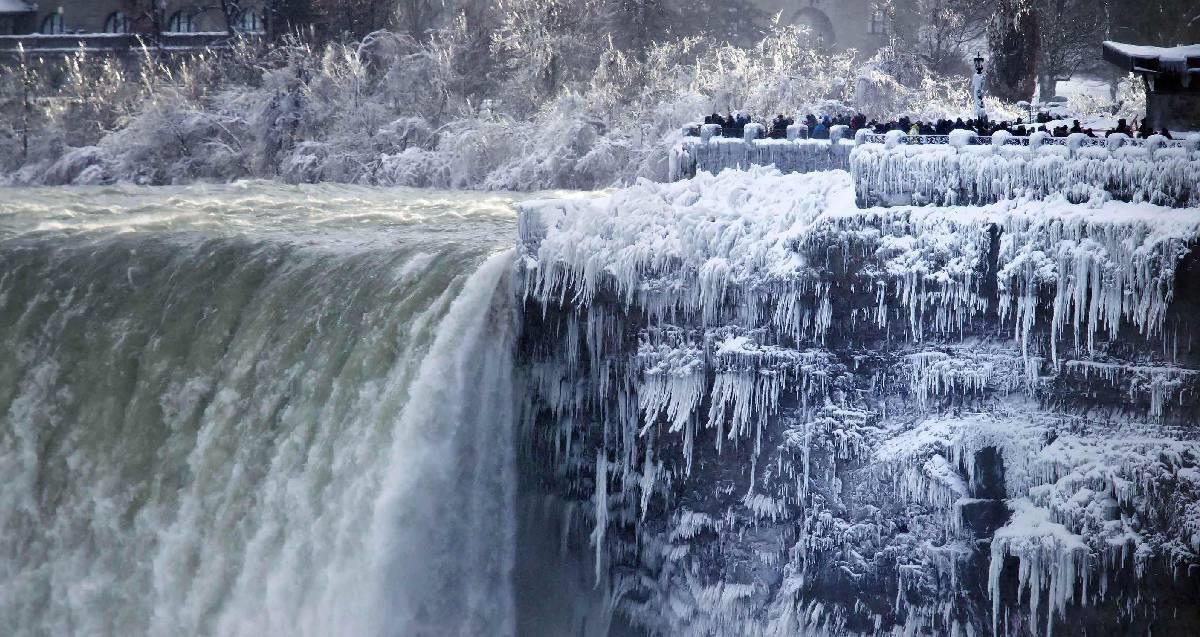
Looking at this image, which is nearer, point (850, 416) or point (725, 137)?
point (850, 416)

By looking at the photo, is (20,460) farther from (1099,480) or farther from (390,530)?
(1099,480)

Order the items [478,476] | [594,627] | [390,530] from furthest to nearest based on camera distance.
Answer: [594,627], [478,476], [390,530]

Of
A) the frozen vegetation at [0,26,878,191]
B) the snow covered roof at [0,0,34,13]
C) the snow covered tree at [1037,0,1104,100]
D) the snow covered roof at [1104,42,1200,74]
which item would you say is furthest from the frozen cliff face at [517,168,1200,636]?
the snow covered roof at [0,0,34,13]

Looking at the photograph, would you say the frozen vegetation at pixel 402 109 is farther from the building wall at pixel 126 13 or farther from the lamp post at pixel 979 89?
the lamp post at pixel 979 89

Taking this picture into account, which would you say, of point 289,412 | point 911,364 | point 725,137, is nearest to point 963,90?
point 725,137

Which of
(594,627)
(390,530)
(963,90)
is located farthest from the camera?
(963,90)

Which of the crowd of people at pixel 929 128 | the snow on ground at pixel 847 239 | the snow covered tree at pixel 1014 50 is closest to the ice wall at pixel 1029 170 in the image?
the snow on ground at pixel 847 239

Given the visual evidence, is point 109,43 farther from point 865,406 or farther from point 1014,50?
point 865,406

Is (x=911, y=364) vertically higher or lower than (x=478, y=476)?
higher
